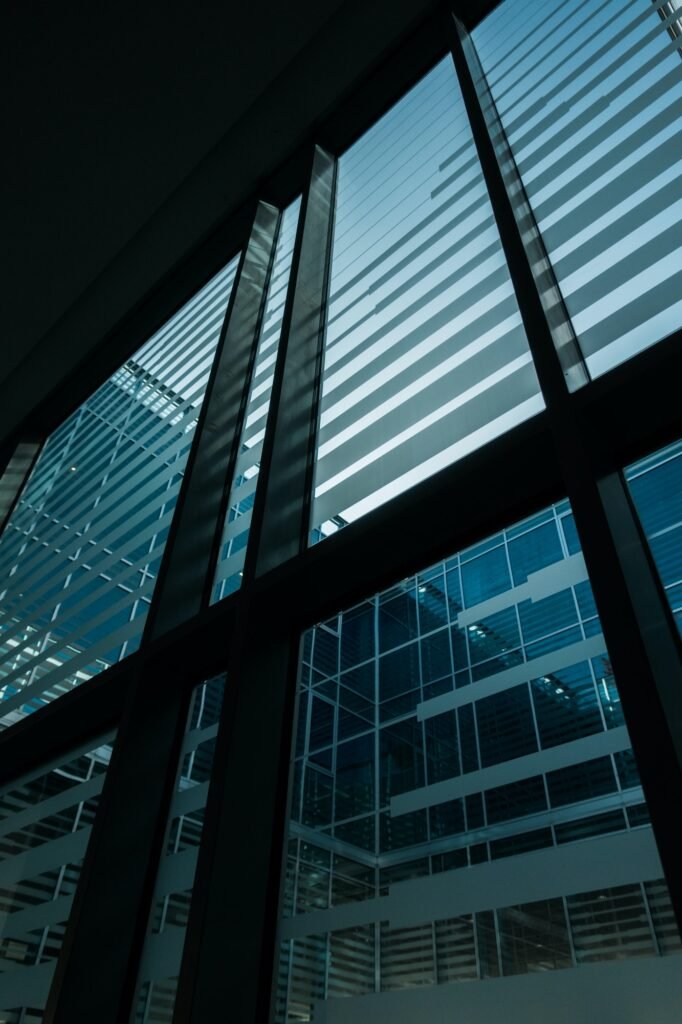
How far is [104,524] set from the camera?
108 inches

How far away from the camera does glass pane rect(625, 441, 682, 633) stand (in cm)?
112

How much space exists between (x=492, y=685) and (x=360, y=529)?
443mm

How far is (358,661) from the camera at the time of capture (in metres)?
1.56

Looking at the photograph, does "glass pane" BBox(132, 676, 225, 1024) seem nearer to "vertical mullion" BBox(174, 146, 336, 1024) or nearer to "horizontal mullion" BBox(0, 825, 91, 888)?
"vertical mullion" BBox(174, 146, 336, 1024)

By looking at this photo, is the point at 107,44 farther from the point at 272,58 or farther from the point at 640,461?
the point at 640,461

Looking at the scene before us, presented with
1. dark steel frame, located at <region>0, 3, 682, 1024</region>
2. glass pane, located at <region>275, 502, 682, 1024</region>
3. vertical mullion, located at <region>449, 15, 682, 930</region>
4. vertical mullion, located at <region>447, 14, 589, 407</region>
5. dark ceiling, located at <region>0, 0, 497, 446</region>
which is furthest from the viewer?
dark ceiling, located at <region>0, 0, 497, 446</region>

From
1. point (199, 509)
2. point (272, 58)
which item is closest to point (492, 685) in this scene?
point (199, 509)

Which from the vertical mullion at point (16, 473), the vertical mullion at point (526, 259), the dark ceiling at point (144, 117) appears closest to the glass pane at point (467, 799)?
the vertical mullion at point (526, 259)

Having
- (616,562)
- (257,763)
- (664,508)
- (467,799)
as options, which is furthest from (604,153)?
(257,763)

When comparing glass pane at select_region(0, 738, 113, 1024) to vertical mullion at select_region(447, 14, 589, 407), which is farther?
glass pane at select_region(0, 738, 113, 1024)

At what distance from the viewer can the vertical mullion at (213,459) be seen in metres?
2.05

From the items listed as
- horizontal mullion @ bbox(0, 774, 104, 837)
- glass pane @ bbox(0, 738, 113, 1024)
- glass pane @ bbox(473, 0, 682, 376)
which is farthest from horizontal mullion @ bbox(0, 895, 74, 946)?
glass pane @ bbox(473, 0, 682, 376)

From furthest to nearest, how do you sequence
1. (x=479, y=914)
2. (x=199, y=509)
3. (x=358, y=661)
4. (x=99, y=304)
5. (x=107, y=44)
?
(x=99, y=304)
(x=107, y=44)
(x=199, y=509)
(x=358, y=661)
(x=479, y=914)

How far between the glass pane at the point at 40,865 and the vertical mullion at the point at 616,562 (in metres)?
1.50
